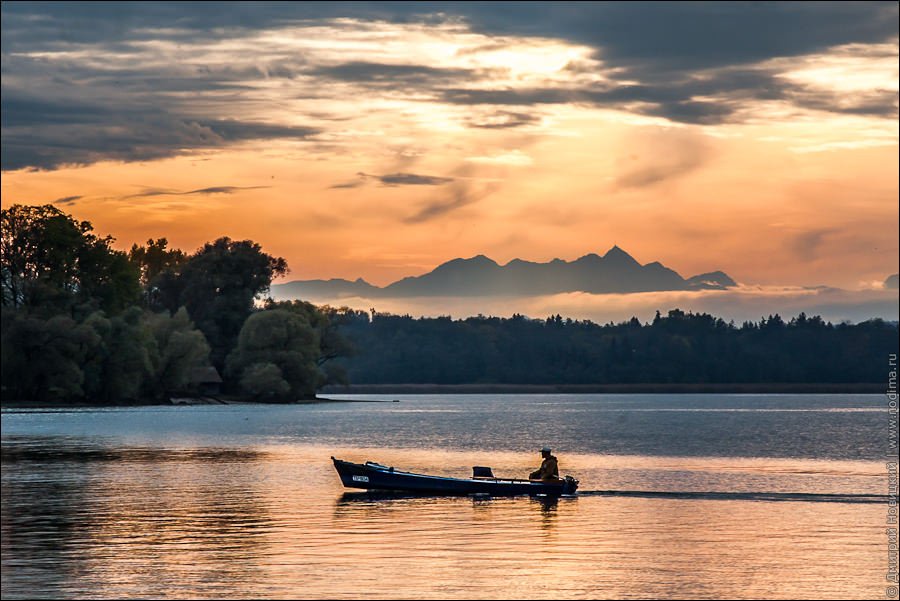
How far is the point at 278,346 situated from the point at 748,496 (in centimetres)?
12411

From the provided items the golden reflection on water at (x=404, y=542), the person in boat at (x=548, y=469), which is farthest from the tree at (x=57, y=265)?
the person in boat at (x=548, y=469)

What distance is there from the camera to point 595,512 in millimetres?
45344

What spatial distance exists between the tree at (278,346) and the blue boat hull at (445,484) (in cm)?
11810

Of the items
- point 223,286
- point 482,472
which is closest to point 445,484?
point 482,472

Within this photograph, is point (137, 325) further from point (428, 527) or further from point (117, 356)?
point (428, 527)

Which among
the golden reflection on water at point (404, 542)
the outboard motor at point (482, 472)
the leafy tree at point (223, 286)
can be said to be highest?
the leafy tree at point (223, 286)

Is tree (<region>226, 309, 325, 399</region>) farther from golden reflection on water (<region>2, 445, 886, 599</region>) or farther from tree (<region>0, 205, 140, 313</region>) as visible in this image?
golden reflection on water (<region>2, 445, 886, 599</region>)

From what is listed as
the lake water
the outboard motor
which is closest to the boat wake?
the lake water

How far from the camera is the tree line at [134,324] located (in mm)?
126062

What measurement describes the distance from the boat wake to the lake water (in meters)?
0.12

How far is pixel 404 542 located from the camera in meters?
36.4

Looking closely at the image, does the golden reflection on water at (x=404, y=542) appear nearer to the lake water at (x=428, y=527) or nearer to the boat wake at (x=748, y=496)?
the lake water at (x=428, y=527)

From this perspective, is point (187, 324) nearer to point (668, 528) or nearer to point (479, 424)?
point (479, 424)

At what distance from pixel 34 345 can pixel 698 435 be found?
Answer: 63321mm
